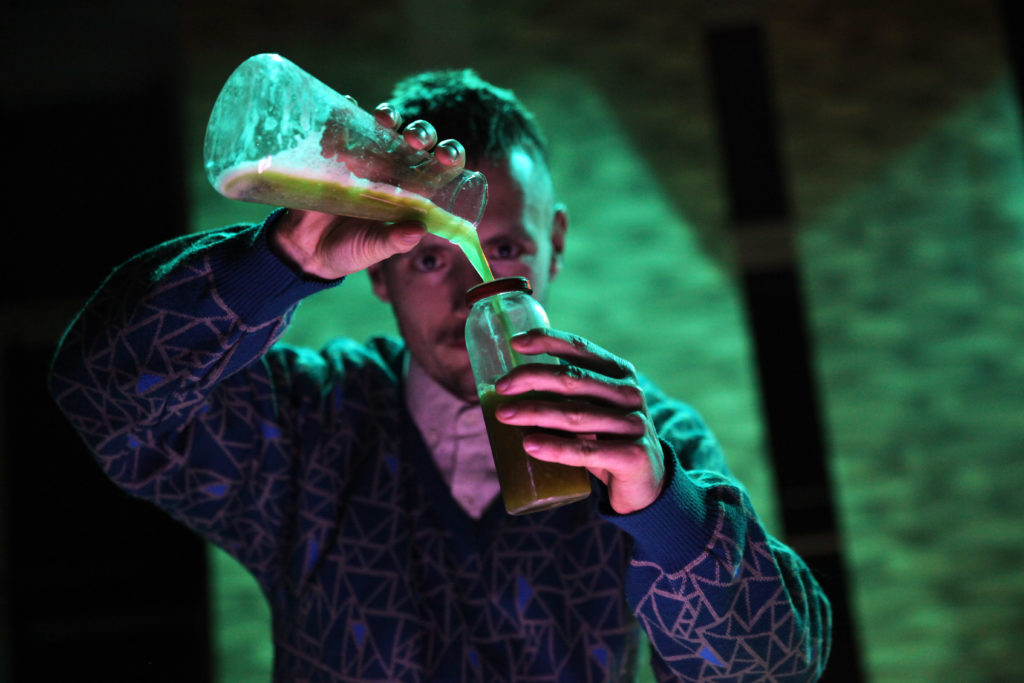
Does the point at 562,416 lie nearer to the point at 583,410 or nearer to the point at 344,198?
the point at 583,410

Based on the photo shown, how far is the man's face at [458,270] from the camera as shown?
3.57 ft

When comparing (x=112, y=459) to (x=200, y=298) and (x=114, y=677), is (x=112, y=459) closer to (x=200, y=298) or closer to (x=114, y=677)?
(x=200, y=298)

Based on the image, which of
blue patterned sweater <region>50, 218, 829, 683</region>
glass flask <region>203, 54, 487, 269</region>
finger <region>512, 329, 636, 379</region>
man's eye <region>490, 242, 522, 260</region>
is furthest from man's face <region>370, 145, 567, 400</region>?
finger <region>512, 329, 636, 379</region>

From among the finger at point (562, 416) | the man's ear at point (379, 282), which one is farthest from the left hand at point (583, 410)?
the man's ear at point (379, 282)

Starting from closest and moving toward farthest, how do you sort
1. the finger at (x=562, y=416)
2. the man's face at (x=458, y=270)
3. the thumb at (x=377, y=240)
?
the finger at (x=562, y=416), the thumb at (x=377, y=240), the man's face at (x=458, y=270)

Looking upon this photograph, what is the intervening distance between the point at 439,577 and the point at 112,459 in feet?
1.27

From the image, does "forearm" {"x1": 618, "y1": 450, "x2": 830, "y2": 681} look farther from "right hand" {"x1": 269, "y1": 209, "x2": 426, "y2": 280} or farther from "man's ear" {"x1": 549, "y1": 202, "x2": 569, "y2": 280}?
"man's ear" {"x1": 549, "y1": 202, "x2": 569, "y2": 280}

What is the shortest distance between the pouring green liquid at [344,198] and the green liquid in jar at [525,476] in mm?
153

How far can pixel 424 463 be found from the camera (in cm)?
114

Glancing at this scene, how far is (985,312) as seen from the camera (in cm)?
243

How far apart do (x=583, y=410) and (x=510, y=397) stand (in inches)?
3.0

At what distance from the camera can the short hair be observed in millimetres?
1133

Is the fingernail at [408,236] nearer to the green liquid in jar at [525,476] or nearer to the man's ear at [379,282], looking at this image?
the green liquid in jar at [525,476]

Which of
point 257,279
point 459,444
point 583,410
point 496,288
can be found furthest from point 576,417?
point 459,444
